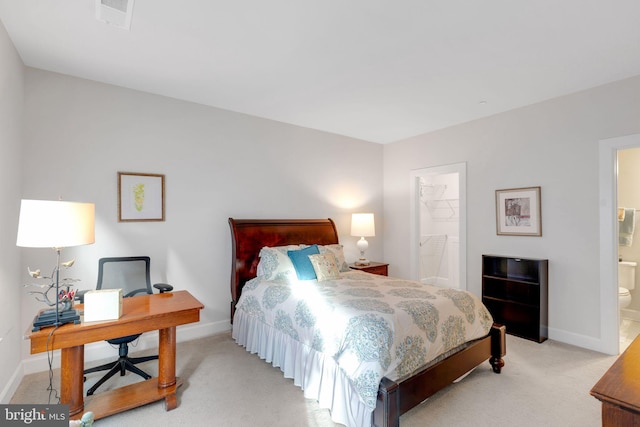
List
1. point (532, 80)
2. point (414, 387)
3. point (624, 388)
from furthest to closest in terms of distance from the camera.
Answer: point (532, 80)
point (414, 387)
point (624, 388)

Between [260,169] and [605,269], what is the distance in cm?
388

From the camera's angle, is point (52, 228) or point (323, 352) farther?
point (323, 352)

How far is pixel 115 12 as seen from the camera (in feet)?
6.70

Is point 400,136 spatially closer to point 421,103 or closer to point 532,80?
point 421,103

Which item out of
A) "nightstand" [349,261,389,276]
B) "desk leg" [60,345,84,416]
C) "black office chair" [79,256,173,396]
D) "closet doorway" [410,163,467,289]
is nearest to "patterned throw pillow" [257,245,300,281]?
"black office chair" [79,256,173,396]

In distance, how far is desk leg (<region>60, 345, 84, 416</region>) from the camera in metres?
1.93

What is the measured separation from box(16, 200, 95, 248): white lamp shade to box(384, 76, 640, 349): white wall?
4.24 m

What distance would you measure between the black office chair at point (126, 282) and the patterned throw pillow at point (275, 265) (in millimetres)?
973

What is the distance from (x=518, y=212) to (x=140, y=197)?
4.25 meters

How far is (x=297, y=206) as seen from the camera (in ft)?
14.6

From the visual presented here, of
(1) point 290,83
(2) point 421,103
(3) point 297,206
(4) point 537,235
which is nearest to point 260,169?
(3) point 297,206

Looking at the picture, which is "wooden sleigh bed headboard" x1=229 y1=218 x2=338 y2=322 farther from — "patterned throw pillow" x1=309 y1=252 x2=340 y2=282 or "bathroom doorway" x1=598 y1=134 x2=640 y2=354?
"bathroom doorway" x1=598 y1=134 x2=640 y2=354

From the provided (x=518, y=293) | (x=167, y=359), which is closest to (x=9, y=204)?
(x=167, y=359)

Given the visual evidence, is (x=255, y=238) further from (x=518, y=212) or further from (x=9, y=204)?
(x=518, y=212)
